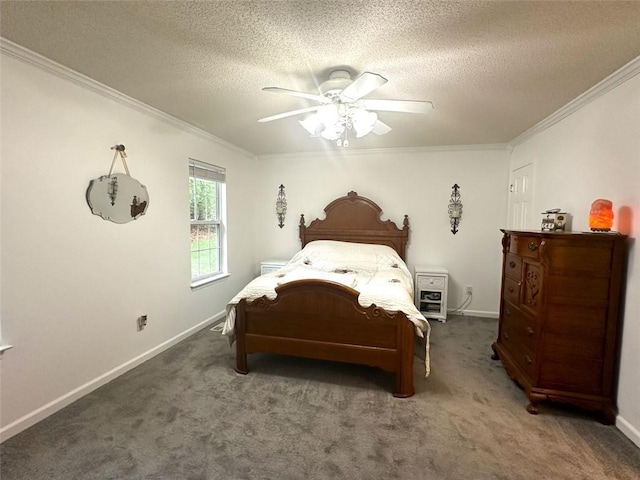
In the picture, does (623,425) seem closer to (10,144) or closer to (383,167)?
(383,167)

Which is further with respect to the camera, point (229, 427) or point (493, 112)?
point (493, 112)

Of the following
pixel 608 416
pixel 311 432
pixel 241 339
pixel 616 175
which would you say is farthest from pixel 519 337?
pixel 241 339

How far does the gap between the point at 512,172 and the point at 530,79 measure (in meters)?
2.00

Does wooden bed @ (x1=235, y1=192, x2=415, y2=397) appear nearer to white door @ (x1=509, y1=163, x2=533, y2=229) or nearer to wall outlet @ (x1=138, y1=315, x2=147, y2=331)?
wall outlet @ (x1=138, y1=315, x2=147, y2=331)

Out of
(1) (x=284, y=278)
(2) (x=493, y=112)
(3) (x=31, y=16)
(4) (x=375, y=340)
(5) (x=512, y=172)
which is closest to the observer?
(3) (x=31, y=16)

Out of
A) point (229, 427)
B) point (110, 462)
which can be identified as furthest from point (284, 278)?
point (110, 462)

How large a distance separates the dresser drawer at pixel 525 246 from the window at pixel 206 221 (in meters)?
3.17

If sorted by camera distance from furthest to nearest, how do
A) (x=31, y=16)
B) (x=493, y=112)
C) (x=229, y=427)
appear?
(x=493, y=112) → (x=229, y=427) → (x=31, y=16)

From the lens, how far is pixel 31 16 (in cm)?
151

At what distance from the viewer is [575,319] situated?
6.56 ft

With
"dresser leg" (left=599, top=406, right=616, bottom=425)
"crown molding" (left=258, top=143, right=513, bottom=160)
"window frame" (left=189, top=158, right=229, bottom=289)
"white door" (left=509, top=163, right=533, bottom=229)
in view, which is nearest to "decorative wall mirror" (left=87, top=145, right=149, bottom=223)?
"window frame" (left=189, top=158, right=229, bottom=289)

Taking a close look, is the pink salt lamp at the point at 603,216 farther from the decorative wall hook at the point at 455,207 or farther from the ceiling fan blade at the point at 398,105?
the decorative wall hook at the point at 455,207

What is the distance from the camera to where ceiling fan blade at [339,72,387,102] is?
1.64 metres

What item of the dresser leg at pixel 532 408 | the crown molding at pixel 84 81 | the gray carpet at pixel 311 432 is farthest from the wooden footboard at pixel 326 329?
the crown molding at pixel 84 81
